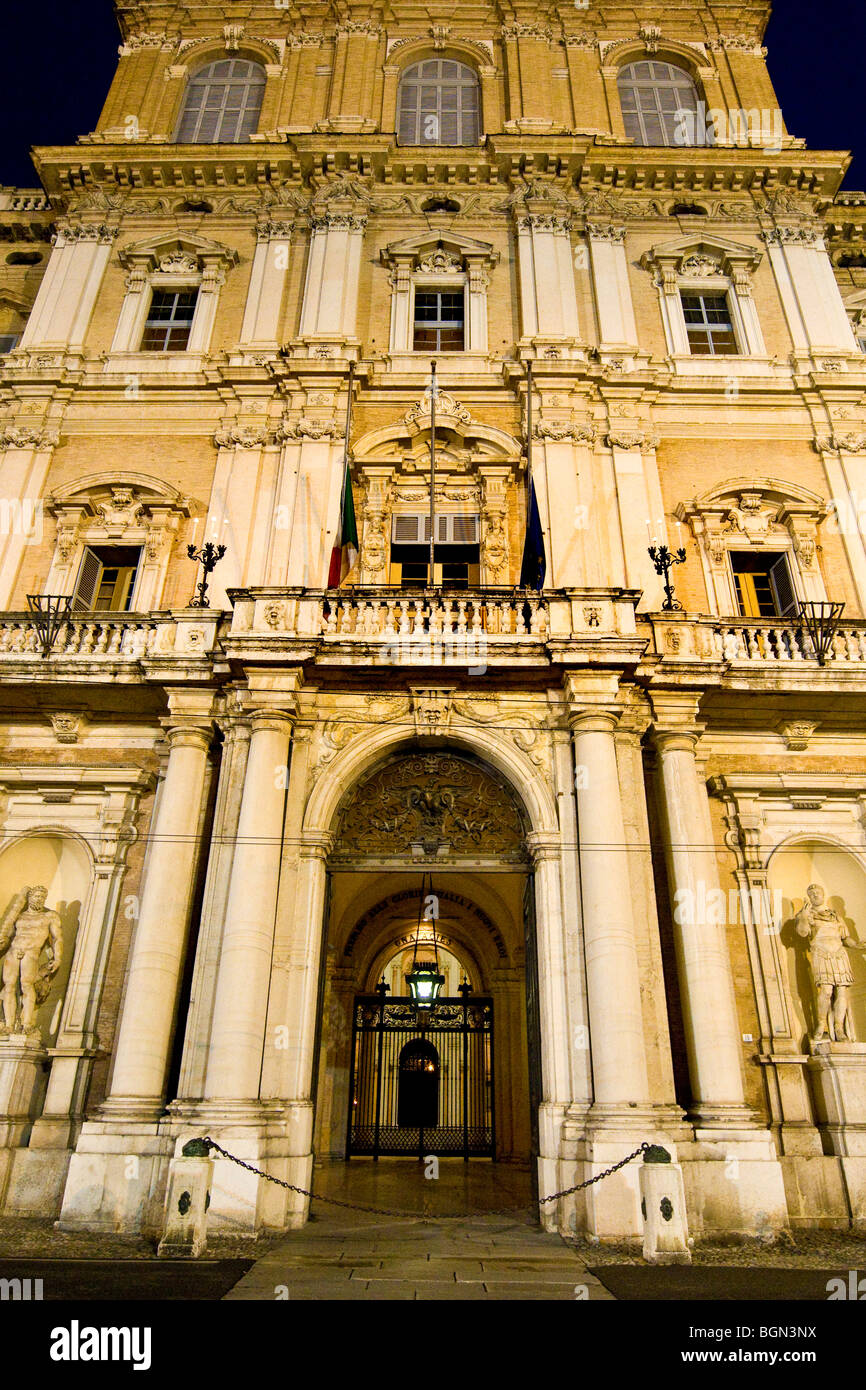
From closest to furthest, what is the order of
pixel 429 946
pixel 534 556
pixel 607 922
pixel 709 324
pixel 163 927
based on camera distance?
pixel 607 922 < pixel 163 927 < pixel 534 556 < pixel 709 324 < pixel 429 946

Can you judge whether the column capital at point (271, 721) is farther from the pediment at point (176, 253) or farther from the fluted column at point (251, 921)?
the pediment at point (176, 253)

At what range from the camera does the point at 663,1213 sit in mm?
8617

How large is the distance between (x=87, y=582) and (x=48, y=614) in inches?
76.1

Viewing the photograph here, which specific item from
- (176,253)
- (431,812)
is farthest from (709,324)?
(431,812)

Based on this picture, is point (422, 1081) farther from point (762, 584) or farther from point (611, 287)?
point (611, 287)

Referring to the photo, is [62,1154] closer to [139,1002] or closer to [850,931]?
[139,1002]

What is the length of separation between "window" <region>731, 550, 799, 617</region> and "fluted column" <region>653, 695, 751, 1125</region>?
3785mm

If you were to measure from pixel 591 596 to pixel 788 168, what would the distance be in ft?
44.4

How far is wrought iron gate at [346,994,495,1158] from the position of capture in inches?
709

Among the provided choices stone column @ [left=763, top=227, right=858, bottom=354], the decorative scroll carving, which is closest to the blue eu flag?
the decorative scroll carving

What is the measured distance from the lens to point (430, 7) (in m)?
22.6

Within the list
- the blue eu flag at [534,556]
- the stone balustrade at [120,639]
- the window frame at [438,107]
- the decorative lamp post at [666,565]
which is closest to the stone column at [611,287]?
the window frame at [438,107]

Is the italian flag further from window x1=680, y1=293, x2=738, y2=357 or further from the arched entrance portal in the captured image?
window x1=680, y1=293, x2=738, y2=357

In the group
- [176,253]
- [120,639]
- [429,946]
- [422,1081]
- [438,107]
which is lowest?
[422,1081]
